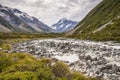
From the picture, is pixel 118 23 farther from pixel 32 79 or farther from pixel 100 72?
pixel 32 79

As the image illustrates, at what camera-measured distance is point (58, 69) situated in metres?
21.9

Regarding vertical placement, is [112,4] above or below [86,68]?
above

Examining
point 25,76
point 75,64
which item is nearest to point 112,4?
point 75,64

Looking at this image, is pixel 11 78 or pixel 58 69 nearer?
pixel 11 78

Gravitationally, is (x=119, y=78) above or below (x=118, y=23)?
below

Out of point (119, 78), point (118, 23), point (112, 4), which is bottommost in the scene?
point (119, 78)

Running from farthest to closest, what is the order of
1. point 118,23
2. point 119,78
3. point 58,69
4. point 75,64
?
1. point 118,23
2. point 75,64
3. point 58,69
4. point 119,78

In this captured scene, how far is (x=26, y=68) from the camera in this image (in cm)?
2091

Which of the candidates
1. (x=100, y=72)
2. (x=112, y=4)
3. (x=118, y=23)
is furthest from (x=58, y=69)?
(x=112, y=4)

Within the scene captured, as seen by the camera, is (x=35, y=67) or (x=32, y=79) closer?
(x=32, y=79)

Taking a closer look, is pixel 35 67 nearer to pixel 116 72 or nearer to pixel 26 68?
pixel 26 68

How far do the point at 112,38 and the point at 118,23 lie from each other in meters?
31.8

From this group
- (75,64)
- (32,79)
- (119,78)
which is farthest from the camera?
(75,64)

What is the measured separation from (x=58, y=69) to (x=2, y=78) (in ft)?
21.5
